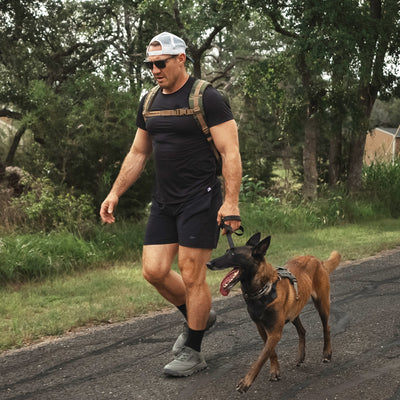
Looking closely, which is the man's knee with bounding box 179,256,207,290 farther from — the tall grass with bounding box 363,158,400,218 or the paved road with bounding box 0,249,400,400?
the tall grass with bounding box 363,158,400,218

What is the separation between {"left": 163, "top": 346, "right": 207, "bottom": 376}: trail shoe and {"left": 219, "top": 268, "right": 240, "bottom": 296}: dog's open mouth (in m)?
0.82

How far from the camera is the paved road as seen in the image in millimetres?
3855

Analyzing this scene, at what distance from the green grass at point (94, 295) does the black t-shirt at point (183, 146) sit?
7.20 ft

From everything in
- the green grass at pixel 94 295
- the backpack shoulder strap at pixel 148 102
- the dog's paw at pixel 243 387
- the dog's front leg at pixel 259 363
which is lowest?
the green grass at pixel 94 295

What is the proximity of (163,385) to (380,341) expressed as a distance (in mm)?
1892

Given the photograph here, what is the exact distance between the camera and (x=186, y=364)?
4145 mm

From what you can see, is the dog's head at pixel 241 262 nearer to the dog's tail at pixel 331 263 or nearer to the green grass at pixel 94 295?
the dog's tail at pixel 331 263

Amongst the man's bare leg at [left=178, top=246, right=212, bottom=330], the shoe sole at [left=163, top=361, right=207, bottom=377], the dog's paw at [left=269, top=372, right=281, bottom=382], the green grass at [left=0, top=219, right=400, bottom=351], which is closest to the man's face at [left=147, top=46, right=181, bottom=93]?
the man's bare leg at [left=178, top=246, right=212, bottom=330]

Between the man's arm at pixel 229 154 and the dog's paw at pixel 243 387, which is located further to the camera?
the man's arm at pixel 229 154

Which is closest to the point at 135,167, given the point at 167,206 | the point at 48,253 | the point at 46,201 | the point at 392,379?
the point at 167,206

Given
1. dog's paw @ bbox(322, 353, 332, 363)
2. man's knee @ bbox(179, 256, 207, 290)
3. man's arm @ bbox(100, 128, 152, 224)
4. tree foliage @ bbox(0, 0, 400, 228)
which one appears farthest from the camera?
tree foliage @ bbox(0, 0, 400, 228)

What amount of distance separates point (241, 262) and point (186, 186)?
Result: 0.77m

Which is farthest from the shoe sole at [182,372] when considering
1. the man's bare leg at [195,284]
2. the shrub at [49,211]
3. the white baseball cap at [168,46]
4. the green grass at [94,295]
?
the shrub at [49,211]

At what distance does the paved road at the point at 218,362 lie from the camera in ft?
12.6
